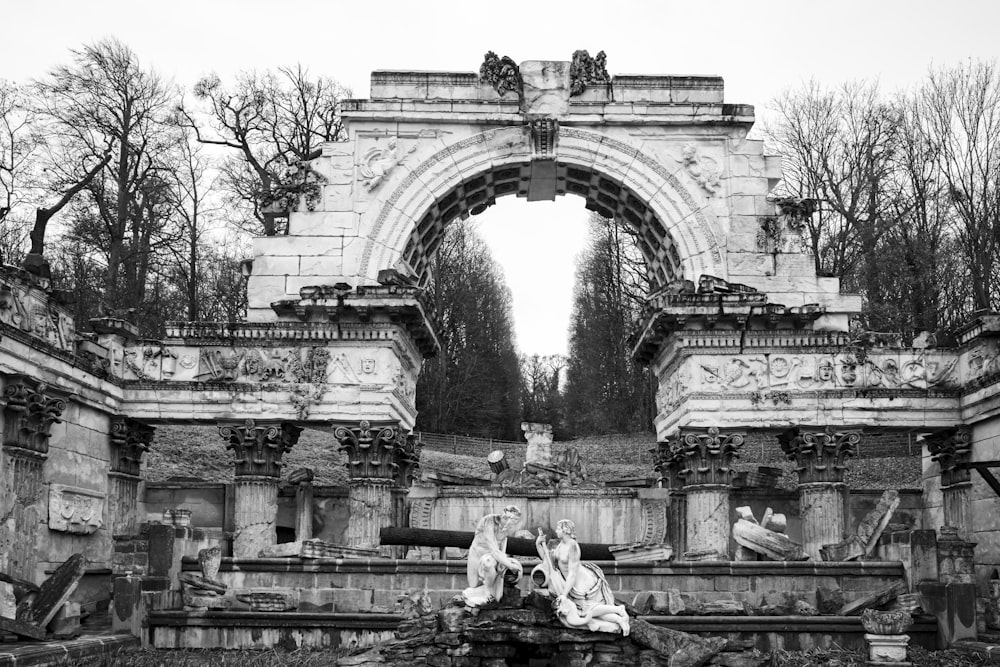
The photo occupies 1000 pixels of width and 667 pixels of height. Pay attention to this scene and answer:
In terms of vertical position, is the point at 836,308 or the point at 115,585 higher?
the point at 836,308

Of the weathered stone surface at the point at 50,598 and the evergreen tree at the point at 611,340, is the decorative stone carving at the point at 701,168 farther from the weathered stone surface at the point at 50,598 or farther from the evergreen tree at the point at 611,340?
the evergreen tree at the point at 611,340

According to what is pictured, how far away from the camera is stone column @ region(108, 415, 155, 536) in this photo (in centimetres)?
1977

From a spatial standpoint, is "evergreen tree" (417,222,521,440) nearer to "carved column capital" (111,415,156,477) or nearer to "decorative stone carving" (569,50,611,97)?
"decorative stone carving" (569,50,611,97)

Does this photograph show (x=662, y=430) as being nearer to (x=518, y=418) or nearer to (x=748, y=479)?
(x=748, y=479)

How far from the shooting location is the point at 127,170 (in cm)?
3391

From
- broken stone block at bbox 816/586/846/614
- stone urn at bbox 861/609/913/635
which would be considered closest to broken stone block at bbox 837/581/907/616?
broken stone block at bbox 816/586/846/614

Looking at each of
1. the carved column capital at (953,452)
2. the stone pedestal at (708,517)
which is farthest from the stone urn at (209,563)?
the carved column capital at (953,452)

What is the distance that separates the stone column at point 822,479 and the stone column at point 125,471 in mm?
12421

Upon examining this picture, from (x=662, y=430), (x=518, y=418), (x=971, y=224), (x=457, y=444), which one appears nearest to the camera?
(x=662, y=430)

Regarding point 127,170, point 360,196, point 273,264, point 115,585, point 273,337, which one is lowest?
point 115,585

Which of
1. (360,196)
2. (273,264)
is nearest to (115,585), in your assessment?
(273,264)

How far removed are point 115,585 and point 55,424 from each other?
432 centimetres

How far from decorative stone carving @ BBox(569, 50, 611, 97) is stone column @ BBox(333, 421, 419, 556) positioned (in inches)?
313

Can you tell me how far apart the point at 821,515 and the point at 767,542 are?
3.12 m
